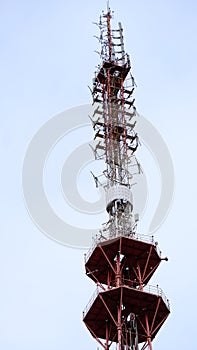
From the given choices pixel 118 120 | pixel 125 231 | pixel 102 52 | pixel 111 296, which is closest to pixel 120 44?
pixel 102 52

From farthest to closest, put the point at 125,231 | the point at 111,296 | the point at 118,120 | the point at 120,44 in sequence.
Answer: the point at 120,44 < the point at 118,120 < the point at 125,231 < the point at 111,296

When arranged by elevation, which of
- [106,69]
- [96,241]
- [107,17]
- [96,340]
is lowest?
[96,340]

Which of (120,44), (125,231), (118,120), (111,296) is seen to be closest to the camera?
(111,296)

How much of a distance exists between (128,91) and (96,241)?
27.2 m

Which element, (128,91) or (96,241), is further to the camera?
(128,91)

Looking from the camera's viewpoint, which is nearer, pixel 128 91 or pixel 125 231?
pixel 125 231

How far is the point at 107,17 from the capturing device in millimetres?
122688

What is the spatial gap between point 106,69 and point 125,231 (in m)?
28.2

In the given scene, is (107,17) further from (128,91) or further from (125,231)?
(125,231)

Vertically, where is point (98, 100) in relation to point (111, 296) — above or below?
above

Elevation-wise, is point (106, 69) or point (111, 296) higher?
point (106, 69)

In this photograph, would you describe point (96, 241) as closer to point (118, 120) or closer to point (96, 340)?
point (96, 340)

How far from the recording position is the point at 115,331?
303 ft

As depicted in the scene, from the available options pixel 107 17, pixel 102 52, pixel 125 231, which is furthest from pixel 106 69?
pixel 125 231
